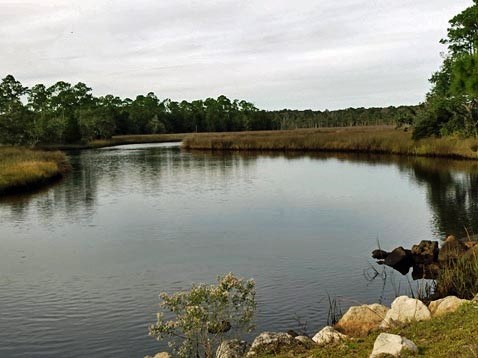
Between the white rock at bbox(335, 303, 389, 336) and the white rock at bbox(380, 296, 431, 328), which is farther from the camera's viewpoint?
the white rock at bbox(335, 303, 389, 336)

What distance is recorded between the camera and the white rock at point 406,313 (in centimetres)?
964

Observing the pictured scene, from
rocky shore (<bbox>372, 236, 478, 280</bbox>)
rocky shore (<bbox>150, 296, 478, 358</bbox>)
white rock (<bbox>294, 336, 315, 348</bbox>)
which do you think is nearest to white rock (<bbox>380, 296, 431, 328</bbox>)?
rocky shore (<bbox>150, 296, 478, 358</bbox>)

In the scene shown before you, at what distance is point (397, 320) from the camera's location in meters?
9.81

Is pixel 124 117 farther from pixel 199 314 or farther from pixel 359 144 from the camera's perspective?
pixel 199 314

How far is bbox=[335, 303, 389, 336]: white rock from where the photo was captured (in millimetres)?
10234

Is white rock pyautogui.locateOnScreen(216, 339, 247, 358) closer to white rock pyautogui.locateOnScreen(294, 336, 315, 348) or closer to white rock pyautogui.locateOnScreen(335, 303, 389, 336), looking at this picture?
white rock pyautogui.locateOnScreen(294, 336, 315, 348)

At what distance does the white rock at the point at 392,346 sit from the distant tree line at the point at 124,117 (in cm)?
6633

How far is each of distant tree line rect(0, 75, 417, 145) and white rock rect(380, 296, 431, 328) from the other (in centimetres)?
6438

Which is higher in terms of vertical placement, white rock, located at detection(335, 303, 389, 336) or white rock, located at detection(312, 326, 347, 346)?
white rock, located at detection(312, 326, 347, 346)

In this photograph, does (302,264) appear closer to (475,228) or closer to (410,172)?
(475,228)

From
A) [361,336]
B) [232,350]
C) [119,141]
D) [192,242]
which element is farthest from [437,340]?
[119,141]

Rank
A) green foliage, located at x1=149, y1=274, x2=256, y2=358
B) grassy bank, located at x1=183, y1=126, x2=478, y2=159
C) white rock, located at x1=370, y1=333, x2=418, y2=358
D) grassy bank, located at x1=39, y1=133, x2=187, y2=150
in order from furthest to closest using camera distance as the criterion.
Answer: grassy bank, located at x1=39, y1=133, x2=187, y2=150 < grassy bank, located at x1=183, y1=126, x2=478, y2=159 < green foliage, located at x1=149, y1=274, x2=256, y2=358 < white rock, located at x1=370, y1=333, x2=418, y2=358

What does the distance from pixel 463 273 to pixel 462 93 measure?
3350cm

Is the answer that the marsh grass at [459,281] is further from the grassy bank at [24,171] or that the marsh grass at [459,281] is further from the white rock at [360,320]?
the grassy bank at [24,171]
